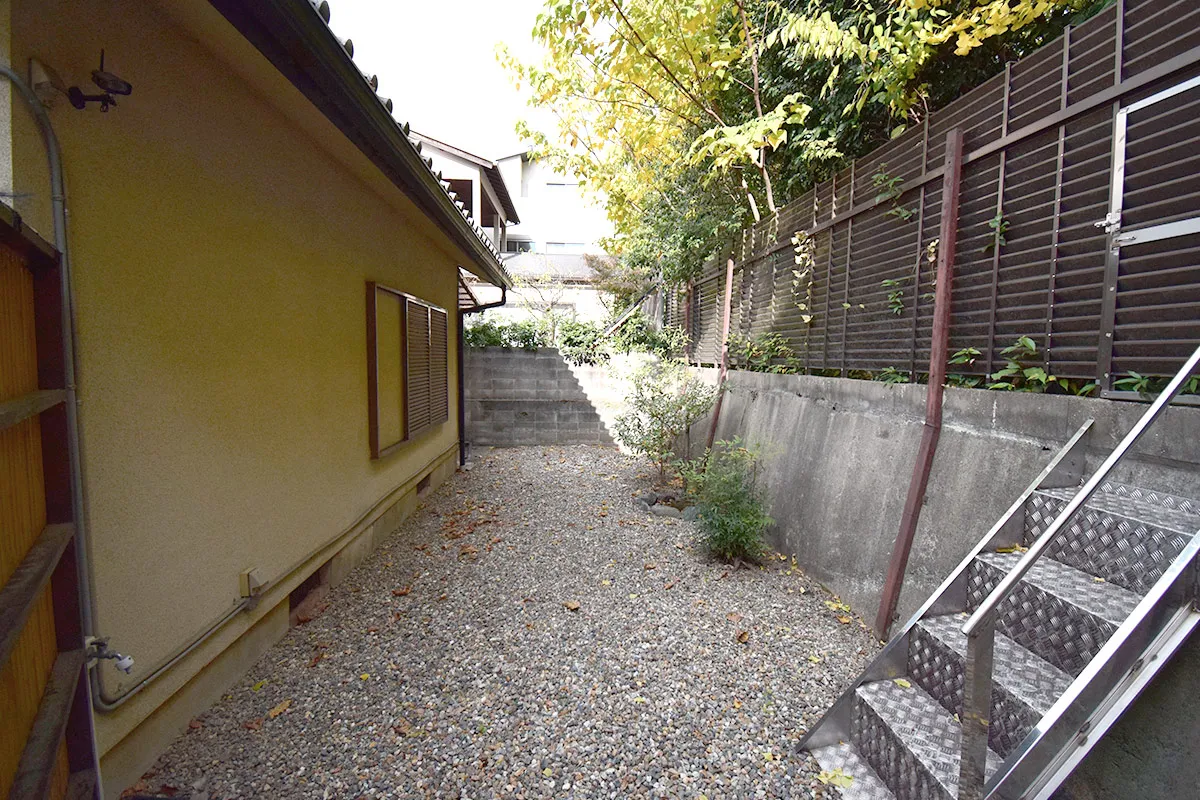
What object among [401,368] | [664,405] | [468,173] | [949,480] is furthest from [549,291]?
[949,480]

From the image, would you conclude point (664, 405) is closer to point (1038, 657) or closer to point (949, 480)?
point (949, 480)

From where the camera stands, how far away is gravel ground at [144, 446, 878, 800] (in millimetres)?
2094

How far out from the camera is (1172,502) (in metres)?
1.98

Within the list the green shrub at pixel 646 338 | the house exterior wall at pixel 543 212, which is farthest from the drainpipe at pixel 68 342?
the house exterior wall at pixel 543 212

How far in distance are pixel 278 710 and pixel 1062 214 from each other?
13.4 ft

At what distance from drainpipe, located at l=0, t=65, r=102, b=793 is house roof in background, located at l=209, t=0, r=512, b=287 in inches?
22.9

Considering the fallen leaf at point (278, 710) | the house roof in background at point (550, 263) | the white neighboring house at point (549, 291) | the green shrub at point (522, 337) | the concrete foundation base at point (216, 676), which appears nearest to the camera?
the concrete foundation base at point (216, 676)

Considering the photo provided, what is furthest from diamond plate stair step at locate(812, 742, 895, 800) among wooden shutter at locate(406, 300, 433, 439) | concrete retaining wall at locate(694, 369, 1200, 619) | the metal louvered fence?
wooden shutter at locate(406, 300, 433, 439)

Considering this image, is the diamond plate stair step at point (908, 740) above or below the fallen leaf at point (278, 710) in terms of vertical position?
above

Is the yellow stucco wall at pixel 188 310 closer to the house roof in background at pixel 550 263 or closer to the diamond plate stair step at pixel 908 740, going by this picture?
the diamond plate stair step at pixel 908 740

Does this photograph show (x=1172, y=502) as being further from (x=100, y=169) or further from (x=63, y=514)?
(x=100, y=169)

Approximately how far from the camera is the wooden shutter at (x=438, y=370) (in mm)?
6198

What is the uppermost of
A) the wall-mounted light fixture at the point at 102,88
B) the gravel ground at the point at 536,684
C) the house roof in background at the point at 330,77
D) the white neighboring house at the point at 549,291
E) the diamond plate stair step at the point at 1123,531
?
the white neighboring house at the point at 549,291

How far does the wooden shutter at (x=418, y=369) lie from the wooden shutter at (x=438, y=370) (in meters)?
0.17
